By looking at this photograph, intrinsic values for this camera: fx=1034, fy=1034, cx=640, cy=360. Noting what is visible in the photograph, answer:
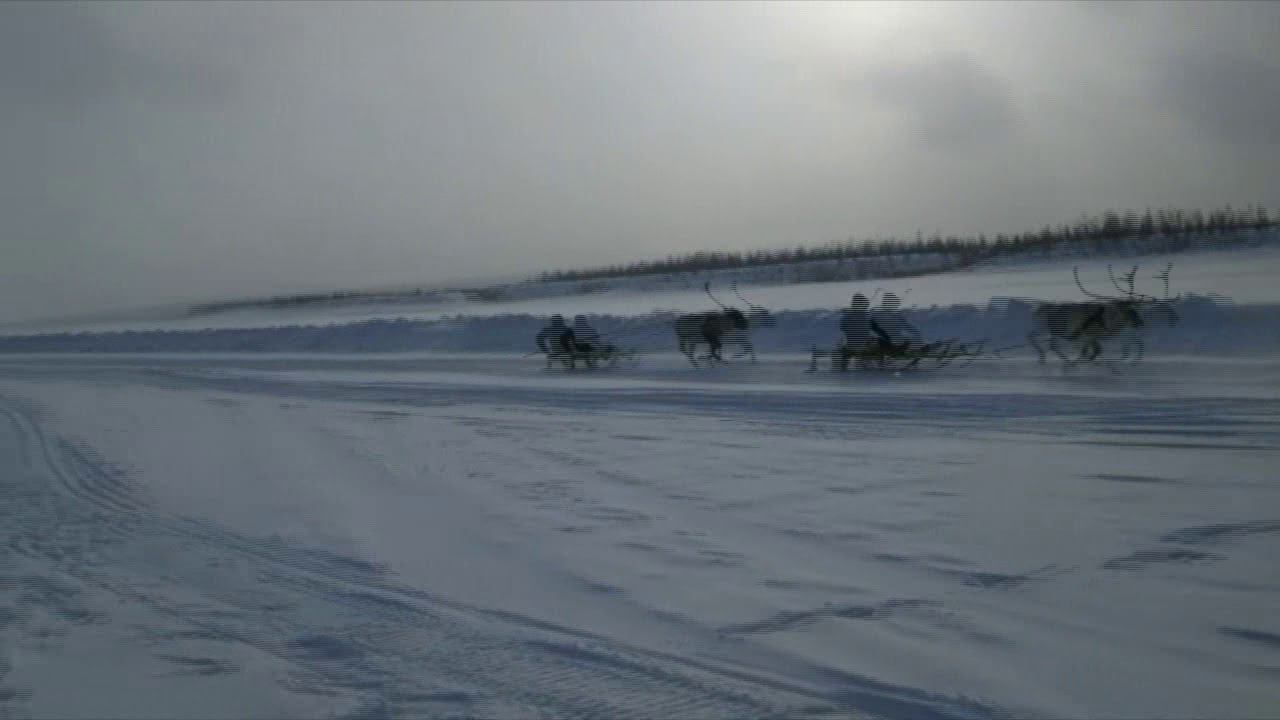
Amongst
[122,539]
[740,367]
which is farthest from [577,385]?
[122,539]

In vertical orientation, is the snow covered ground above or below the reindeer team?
above

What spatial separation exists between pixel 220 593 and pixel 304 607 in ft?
2.18

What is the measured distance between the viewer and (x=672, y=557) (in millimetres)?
6551

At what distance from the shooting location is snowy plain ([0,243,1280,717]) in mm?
4512

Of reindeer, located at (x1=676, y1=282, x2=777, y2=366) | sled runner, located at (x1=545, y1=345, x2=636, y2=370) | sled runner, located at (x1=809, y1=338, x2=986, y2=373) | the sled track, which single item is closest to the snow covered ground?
reindeer, located at (x1=676, y1=282, x2=777, y2=366)

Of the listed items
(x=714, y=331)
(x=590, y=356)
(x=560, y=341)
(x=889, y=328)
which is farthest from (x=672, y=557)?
(x=560, y=341)

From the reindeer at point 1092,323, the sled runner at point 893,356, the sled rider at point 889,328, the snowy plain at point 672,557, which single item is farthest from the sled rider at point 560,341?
the reindeer at point 1092,323

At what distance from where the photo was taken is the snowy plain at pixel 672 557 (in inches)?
178

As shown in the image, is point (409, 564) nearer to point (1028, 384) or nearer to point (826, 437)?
point (826, 437)

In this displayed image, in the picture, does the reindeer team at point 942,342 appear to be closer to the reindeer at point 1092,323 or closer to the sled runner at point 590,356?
the reindeer at point 1092,323

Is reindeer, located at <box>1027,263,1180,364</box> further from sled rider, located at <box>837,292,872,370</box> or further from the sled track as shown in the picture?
the sled track

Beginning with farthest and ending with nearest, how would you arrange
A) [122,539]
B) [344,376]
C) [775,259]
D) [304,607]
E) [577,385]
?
[775,259] → [344,376] → [577,385] → [122,539] → [304,607]

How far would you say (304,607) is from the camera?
5.82m

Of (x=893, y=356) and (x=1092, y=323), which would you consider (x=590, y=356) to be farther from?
(x=1092, y=323)
